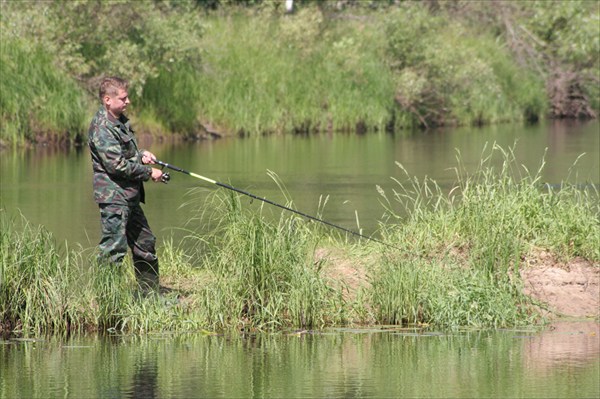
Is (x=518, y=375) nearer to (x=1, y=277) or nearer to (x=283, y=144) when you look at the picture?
(x=1, y=277)

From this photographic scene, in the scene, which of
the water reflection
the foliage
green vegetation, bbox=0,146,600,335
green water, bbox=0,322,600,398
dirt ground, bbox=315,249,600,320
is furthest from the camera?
the foliage

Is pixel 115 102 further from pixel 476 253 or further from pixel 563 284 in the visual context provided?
pixel 563 284

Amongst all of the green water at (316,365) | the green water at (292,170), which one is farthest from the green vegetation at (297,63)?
the green water at (316,365)

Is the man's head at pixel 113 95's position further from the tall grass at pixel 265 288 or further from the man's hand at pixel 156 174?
the tall grass at pixel 265 288

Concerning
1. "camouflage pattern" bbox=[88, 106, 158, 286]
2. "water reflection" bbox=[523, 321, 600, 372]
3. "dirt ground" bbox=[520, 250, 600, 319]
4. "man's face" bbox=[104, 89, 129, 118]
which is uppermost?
"man's face" bbox=[104, 89, 129, 118]

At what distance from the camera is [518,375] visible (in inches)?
328

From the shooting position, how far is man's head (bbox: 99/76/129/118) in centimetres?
1021

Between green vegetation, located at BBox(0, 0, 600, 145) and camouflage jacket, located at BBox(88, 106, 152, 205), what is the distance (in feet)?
58.5

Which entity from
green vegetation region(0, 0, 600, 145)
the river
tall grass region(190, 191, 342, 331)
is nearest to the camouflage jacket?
tall grass region(190, 191, 342, 331)

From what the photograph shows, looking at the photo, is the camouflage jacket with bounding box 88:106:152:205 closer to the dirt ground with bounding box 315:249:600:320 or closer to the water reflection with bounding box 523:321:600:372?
the dirt ground with bounding box 315:249:600:320

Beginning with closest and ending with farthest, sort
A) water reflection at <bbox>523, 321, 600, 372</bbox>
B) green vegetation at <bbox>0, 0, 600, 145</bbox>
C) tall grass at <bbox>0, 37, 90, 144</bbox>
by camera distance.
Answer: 1. water reflection at <bbox>523, 321, 600, 372</bbox>
2. tall grass at <bbox>0, 37, 90, 144</bbox>
3. green vegetation at <bbox>0, 0, 600, 145</bbox>

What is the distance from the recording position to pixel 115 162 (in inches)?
398

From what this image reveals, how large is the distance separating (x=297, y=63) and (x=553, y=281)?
26775mm

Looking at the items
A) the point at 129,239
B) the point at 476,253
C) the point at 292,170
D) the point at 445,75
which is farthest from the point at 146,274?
the point at 445,75
